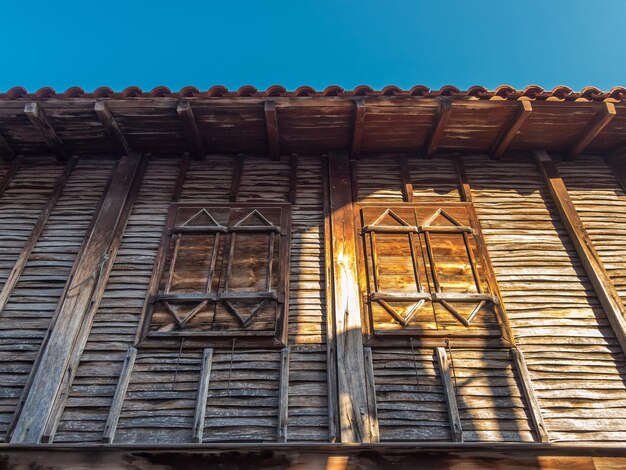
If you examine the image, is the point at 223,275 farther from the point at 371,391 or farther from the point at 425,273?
the point at 425,273

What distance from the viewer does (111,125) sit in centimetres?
593

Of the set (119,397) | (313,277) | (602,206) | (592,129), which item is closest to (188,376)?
(119,397)

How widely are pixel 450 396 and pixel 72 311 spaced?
3.68 m

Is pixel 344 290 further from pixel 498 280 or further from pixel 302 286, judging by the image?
pixel 498 280

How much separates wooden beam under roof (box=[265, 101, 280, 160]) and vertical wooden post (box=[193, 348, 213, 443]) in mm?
2785

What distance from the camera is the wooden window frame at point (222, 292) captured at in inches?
184

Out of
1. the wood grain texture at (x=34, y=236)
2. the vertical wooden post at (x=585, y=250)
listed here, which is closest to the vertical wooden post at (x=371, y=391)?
the vertical wooden post at (x=585, y=250)

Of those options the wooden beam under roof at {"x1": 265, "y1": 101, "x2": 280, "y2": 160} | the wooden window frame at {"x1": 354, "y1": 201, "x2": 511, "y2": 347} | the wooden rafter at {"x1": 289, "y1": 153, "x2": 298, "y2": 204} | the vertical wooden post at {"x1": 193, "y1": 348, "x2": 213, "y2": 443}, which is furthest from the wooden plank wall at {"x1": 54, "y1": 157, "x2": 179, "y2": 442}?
the wooden window frame at {"x1": 354, "y1": 201, "x2": 511, "y2": 347}

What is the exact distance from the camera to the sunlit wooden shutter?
15.7 ft

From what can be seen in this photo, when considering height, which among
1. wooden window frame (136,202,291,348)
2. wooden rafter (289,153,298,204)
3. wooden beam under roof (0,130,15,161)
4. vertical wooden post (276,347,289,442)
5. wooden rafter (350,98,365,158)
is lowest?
vertical wooden post (276,347,289,442)

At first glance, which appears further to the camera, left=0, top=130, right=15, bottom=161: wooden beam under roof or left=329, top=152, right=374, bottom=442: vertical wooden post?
left=0, top=130, right=15, bottom=161: wooden beam under roof

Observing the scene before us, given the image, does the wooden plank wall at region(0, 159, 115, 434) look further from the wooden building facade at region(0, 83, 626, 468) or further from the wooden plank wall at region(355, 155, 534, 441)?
the wooden plank wall at region(355, 155, 534, 441)

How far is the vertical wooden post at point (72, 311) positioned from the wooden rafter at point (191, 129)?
2.52ft

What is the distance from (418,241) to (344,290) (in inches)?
43.9
